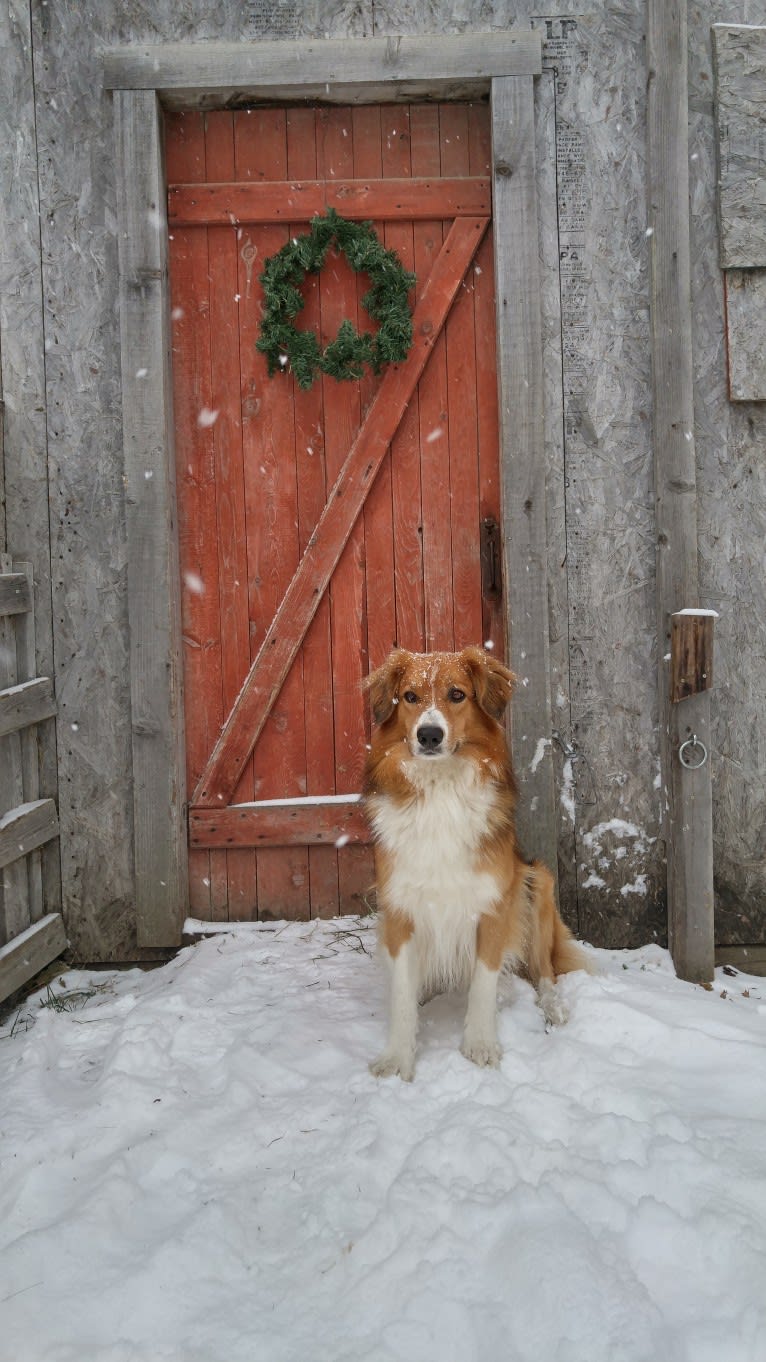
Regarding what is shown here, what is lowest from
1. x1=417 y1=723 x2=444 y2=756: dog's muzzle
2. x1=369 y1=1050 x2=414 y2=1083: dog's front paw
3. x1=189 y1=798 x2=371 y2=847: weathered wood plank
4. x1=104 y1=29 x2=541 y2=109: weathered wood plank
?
x1=369 y1=1050 x2=414 y2=1083: dog's front paw

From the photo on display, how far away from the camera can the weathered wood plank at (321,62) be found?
3234 millimetres

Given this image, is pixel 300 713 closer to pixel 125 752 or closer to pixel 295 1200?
pixel 125 752

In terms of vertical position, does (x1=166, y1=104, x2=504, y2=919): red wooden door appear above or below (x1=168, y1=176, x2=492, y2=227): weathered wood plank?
below

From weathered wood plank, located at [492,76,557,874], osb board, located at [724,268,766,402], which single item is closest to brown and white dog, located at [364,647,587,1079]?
weathered wood plank, located at [492,76,557,874]

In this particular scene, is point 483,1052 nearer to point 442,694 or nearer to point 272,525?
point 442,694

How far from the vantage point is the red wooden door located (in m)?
3.44

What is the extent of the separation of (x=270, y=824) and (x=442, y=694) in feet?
4.32

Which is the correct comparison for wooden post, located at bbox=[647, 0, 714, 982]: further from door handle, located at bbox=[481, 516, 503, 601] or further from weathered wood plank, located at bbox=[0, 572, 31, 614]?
weathered wood plank, located at bbox=[0, 572, 31, 614]

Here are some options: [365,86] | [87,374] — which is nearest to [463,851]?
[87,374]

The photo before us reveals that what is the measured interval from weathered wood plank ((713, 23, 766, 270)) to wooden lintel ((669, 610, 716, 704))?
1.41m

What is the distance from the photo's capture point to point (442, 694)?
2496mm

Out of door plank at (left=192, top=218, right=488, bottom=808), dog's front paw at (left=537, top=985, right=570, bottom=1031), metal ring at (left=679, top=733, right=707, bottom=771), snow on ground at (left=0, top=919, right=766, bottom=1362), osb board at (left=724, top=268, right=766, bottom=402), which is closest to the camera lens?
snow on ground at (left=0, top=919, right=766, bottom=1362)

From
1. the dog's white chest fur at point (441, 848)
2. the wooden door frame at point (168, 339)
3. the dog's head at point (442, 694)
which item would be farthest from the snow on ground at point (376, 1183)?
the dog's head at point (442, 694)

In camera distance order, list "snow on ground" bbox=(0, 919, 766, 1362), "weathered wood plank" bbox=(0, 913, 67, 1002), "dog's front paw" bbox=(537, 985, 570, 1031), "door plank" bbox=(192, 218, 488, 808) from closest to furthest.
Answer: "snow on ground" bbox=(0, 919, 766, 1362) → "dog's front paw" bbox=(537, 985, 570, 1031) → "weathered wood plank" bbox=(0, 913, 67, 1002) → "door plank" bbox=(192, 218, 488, 808)
